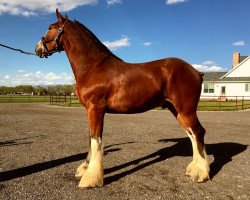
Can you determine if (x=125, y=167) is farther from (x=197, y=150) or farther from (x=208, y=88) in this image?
(x=208, y=88)

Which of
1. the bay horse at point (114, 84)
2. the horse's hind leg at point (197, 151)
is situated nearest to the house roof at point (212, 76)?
the horse's hind leg at point (197, 151)

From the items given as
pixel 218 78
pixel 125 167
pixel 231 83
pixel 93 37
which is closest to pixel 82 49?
pixel 93 37

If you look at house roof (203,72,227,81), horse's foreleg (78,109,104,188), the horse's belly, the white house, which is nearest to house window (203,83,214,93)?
the white house


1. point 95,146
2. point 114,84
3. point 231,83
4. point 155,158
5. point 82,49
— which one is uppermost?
point 231,83

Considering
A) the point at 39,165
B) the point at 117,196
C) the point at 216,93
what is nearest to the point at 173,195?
the point at 117,196

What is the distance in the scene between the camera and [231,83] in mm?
46594

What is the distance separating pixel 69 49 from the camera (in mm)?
5754

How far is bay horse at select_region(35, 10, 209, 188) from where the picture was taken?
17.3ft

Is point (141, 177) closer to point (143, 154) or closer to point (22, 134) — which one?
point (143, 154)

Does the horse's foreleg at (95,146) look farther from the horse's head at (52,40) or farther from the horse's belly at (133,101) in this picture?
the horse's head at (52,40)

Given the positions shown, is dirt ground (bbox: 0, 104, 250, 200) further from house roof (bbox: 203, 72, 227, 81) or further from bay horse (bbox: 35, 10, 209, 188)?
house roof (bbox: 203, 72, 227, 81)

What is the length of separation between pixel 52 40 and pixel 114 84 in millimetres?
1574

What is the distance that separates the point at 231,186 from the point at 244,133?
23.8 feet

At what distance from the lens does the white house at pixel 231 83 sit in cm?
4526
